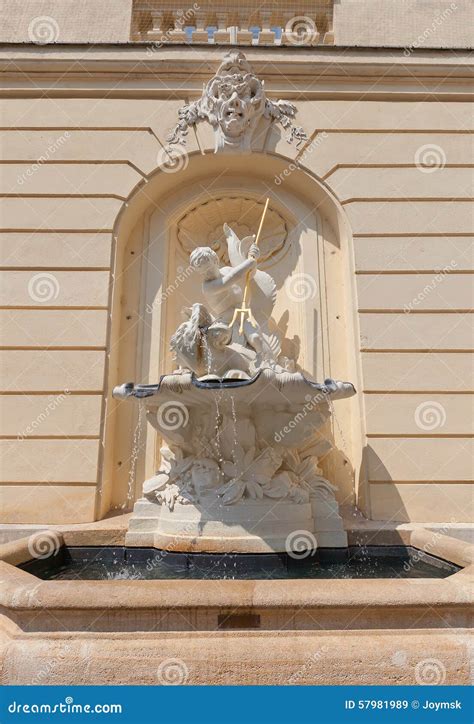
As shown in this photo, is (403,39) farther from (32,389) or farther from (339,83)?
(32,389)

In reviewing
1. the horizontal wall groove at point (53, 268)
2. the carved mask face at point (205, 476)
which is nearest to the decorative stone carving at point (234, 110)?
the horizontal wall groove at point (53, 268)

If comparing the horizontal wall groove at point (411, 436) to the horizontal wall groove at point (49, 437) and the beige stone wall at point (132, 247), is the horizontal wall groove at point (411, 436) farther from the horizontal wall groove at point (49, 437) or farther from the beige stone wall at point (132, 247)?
the horizontal wall groove at point (49, 437)

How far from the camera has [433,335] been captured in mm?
6156

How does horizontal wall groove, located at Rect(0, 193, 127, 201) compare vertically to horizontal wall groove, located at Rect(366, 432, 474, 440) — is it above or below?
above

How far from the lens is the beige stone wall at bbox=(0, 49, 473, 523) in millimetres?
5820

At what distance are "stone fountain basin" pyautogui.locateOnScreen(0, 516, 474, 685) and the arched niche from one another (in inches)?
125

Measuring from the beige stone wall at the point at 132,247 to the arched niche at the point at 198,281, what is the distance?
16 centimetres

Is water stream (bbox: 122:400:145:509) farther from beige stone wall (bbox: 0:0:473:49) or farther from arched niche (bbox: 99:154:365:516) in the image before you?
beige stone wall (bbox: 0:0:473:49)

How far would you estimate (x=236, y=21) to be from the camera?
7590 millimetres

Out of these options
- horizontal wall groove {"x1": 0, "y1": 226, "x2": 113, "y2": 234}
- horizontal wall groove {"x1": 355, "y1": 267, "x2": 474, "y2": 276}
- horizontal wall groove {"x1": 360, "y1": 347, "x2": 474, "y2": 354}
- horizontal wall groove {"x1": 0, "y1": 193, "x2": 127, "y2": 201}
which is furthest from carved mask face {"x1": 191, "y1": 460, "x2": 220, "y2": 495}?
horizontal wall groove {"x1": 0, "y1": 193, "x2": 127, "y2": 201}

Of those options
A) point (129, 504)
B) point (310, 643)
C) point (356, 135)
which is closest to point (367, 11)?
point (356, 135)

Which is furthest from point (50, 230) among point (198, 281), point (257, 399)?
point (257, 399)

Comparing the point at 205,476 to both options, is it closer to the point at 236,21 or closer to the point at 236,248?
the point at 236,248

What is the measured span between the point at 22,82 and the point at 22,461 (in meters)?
5.54
